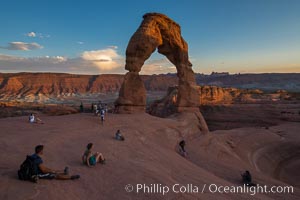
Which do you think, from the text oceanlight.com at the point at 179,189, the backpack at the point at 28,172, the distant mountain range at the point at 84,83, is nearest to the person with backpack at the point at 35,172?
the backpack at the point at 28,172

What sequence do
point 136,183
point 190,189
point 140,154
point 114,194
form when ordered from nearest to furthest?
point 114,194 < point 136,183 < point 190,189 < point 140,154

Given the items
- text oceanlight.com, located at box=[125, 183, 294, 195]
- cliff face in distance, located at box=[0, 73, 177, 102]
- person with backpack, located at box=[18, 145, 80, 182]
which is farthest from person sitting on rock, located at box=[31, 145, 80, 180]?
cliff face in distance, located at box=[0, 73, 177, 102]

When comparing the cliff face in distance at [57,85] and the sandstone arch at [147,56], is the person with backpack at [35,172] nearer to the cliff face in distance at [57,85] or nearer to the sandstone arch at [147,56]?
the sandstone arch at [147,56]

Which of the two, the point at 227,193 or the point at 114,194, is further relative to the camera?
the point at 227,193

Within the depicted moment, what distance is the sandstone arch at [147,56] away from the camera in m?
20.6

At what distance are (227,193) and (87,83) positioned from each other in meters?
129

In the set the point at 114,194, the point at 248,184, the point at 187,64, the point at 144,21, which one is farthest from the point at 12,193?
the point at 187,64

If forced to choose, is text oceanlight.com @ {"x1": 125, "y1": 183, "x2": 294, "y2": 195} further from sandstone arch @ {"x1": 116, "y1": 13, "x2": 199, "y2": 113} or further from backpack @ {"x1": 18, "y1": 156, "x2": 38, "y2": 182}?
sandstone arch @ {"x1": 116, "y1": 13, "x2": 199, "y2": 113}

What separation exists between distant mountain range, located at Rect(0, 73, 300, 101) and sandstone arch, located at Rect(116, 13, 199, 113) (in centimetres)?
7974

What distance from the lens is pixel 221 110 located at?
42.5 metres

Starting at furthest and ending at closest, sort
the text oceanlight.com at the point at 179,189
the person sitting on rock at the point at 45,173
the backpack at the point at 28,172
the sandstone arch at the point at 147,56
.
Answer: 1. the sandstone arch at the point at 147,56
2. the text oceanlight.com at the point at 179,189
3. the person sitting on rock at the point at 45,173
4. the backpack at the point at 28,172

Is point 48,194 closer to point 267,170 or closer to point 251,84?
point 267,170

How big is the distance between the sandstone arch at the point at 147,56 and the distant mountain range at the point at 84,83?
79.7m

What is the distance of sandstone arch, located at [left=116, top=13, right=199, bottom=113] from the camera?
20562mm
